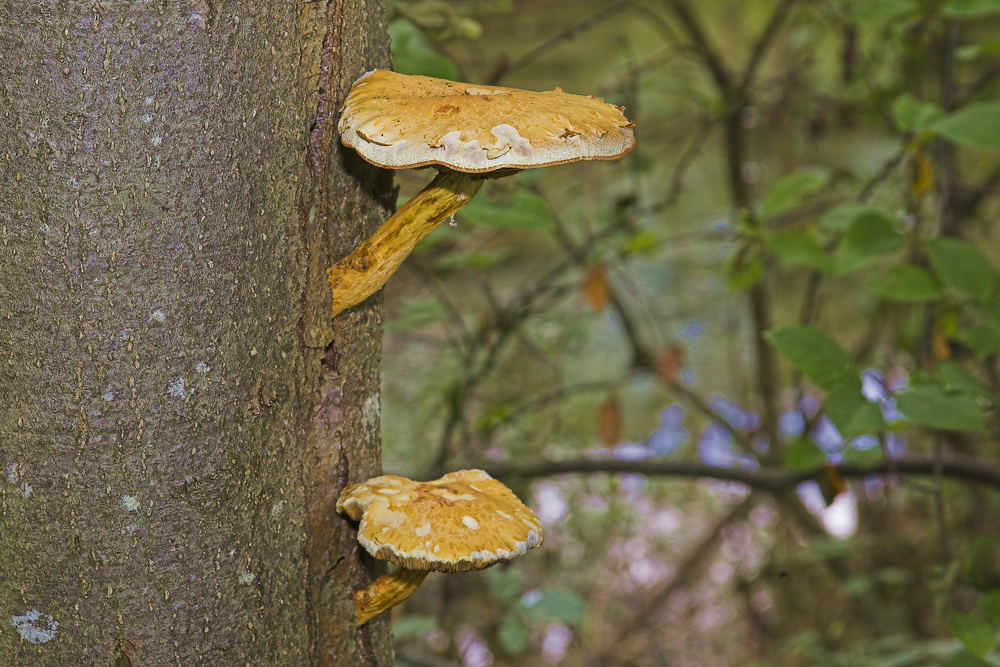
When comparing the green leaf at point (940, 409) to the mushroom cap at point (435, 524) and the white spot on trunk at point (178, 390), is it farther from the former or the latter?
the white spot on trunk at point (178, 390)

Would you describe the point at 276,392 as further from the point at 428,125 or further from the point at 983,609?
the point at 983,609

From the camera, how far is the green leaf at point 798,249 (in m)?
1.96

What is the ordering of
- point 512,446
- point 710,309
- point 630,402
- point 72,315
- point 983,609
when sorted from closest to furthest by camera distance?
1. point 72,315
2. point 983,609
3. point 512,446
4. point 710,309
5. point 630,402

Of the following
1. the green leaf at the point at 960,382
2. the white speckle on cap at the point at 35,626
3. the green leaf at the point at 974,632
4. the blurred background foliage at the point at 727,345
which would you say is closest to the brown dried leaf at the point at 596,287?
the blurred background foliage at the point at 727,345

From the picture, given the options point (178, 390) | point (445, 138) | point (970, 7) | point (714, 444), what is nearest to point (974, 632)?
point (970, 7)

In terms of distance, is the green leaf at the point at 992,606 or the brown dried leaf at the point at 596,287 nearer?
the green leaf at the point at 992,606

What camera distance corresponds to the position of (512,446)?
2977 mm

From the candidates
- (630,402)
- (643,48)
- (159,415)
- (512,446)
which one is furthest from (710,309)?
(159,415)

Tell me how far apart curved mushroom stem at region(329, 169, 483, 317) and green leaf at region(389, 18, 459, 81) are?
0.52 m

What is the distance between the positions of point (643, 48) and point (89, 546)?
4586mm

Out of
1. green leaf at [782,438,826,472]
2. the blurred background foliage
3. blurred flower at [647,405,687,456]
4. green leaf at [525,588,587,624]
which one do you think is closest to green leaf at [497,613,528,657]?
the blurred background foliage

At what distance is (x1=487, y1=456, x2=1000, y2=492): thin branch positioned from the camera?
216 cm

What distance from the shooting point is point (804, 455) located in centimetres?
193

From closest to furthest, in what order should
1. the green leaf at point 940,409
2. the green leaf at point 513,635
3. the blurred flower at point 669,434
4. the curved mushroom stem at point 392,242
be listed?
the curved mushroom stem at point 392,242, the green leaf at point 940,409, the green leaf at point 513,635, the blurred flower at point 669,434
